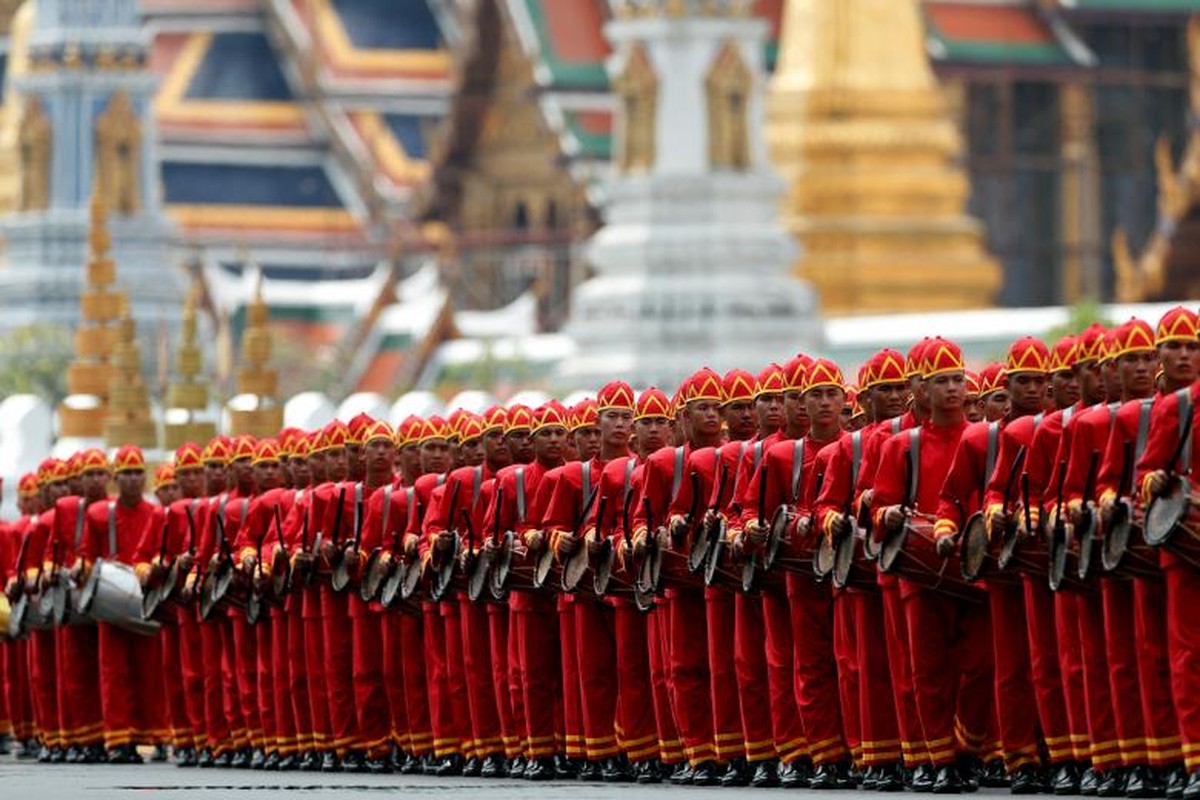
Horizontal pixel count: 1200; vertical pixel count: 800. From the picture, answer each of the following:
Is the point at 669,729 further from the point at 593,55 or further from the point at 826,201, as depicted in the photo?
the point at 593,55

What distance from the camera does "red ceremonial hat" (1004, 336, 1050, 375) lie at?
69.8 feet

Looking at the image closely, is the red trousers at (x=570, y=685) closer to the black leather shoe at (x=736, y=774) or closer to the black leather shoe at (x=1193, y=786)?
the black leather shoe at (x=736, y=774)

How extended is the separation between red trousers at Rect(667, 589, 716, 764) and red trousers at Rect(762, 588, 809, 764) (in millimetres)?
670

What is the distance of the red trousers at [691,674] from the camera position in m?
23.2

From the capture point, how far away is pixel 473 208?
230 feet

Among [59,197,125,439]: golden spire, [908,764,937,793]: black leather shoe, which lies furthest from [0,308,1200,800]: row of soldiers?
[59,197,125,439]: golden spire

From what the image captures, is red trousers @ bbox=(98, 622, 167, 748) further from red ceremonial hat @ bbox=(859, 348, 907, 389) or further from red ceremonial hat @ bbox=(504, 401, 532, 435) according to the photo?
red ceremonial hat @ bbox=(859, 348, 907, 389)

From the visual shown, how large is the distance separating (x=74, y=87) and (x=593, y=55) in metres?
6.05

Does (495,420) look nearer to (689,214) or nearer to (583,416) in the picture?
(583,416)

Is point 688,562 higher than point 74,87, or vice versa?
point 74,87

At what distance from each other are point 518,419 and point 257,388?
17.0 m

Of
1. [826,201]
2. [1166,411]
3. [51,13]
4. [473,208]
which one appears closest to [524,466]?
A: [1166,411]

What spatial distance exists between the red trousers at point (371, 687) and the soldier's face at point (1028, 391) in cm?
620

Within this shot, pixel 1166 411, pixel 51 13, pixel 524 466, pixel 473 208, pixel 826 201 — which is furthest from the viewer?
pixel 473 208
